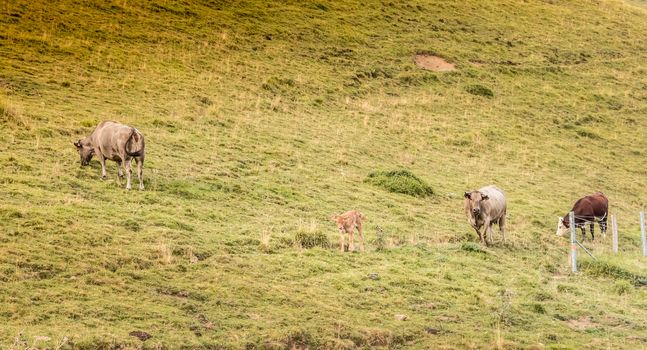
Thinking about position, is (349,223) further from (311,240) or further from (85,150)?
Result: (85,150)

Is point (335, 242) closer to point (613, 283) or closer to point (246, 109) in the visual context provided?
point (613, 283)

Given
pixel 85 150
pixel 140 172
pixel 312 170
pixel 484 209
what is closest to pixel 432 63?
pixel 312 170

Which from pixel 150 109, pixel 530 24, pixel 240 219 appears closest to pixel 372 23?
pixel 530 24

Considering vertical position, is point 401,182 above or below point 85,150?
above

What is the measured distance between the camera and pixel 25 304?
1375 cm

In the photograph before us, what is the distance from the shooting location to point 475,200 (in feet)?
75.5

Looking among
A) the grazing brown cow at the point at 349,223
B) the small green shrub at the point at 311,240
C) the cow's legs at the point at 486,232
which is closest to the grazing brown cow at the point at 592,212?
the cow's legs at the point at 486,232

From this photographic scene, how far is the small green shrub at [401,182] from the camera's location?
94.0 feet

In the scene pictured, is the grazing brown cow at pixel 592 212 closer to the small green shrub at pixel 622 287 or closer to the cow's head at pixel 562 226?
the cow's head at pixel 562 226

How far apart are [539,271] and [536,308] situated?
3.86 metres

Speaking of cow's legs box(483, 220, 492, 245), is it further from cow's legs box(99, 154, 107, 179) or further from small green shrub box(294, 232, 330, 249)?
cow's legs box(99, 154, 107, 179)

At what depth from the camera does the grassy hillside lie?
49.3 feet

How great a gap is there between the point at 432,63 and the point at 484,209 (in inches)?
1052

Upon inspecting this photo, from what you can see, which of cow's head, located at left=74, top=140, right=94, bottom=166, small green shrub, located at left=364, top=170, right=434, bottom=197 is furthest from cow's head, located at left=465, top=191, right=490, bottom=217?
cow's head, located at left=74, top=140, right=94, bottom=166
